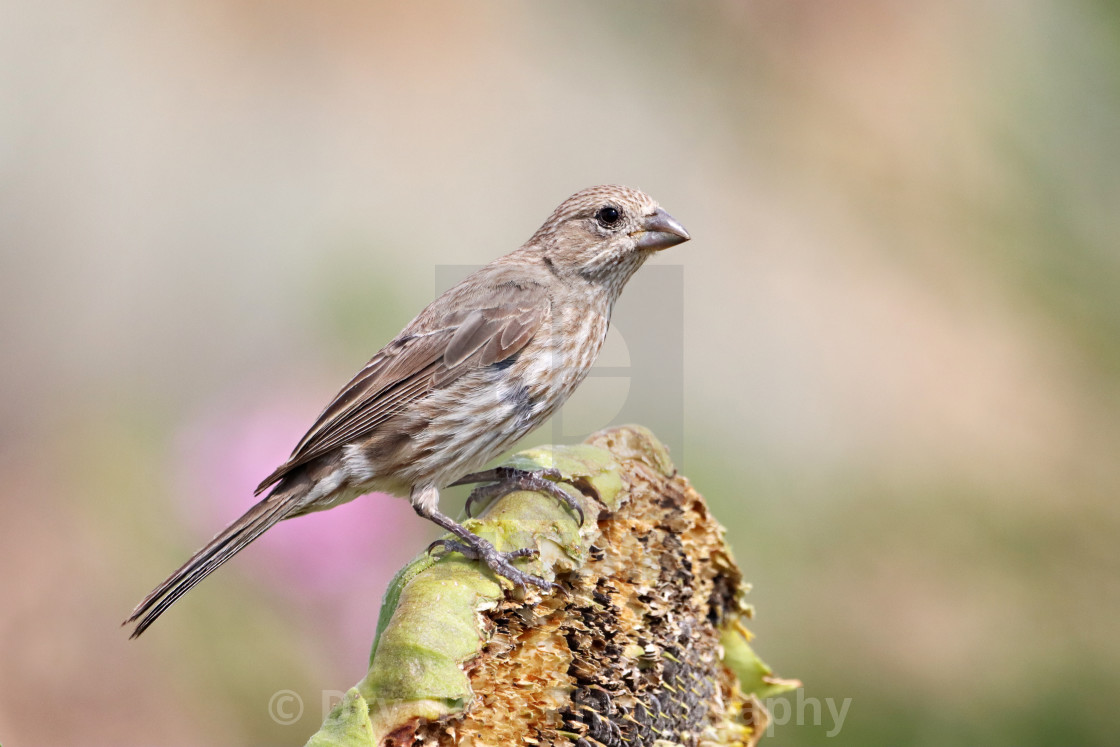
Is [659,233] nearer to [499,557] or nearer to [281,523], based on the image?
[281,523]

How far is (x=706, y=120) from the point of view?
667cm

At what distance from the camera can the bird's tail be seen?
91.4 inches

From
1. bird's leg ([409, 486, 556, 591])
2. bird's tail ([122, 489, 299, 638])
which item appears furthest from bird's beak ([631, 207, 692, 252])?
bird's leg ([409, 486, 556, 591])

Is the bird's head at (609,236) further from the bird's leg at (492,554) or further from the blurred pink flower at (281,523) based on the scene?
the bird's leg at (492,554)

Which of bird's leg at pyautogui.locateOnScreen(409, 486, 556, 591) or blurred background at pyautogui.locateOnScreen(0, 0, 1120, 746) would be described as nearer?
bird's leg at pyautogui.locateOnScreen(409, 486, 556, 591)

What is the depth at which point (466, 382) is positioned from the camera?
3195mm

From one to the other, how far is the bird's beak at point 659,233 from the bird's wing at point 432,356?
437 millimetres

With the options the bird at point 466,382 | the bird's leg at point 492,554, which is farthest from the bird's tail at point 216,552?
the bird's leg at point 492,554

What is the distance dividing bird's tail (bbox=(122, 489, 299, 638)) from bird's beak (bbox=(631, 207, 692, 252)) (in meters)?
1.55

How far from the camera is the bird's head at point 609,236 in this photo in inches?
141

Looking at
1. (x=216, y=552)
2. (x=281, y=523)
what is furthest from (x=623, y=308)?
(x=216, y=552)

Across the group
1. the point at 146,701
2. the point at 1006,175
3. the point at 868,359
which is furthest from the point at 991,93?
the point at 146,701

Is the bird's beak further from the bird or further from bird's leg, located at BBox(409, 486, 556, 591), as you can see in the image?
bird's leg, located at BBox(409, 486, 556, 591)

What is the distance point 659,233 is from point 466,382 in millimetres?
939
